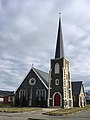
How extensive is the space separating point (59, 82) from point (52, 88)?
2054 mm

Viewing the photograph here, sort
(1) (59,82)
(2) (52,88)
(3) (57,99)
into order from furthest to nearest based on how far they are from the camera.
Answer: (2) (52,88) < (1) (59,82) < (3) (57,99)

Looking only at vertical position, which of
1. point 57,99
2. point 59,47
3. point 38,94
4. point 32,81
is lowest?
point 57,99

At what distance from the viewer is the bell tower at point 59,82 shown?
45.4m

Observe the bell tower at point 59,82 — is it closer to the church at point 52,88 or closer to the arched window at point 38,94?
the church at point 52,88

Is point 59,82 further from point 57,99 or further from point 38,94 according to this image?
point 38,94

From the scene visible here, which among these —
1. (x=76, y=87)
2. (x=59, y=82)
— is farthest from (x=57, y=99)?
(x=76, y=87)

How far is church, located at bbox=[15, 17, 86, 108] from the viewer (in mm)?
45875

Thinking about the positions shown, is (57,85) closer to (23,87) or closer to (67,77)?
(67,77)

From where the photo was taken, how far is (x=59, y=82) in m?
46.0

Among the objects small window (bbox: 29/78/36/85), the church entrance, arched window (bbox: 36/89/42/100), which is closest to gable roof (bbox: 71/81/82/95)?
the church entrance

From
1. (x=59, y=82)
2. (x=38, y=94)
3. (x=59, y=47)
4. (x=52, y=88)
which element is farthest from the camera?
(x=59, y=47)

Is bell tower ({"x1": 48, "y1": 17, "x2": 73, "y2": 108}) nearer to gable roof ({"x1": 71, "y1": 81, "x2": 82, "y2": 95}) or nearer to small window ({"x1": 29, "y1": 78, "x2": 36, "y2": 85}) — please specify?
gable roof ({"x1": 71, "y1": 81, "x2": 82, "y2": 95})

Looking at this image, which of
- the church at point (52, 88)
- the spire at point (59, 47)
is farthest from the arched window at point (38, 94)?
the spire at point (59, 47)

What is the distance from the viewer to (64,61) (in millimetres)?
46906
